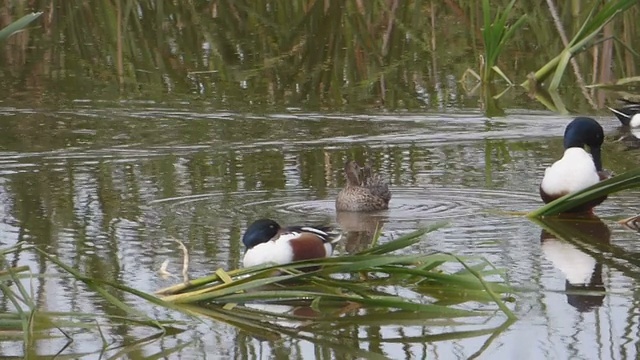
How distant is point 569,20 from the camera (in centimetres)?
1443

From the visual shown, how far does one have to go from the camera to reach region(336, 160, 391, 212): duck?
8102mm

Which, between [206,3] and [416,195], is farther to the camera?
[206,3]

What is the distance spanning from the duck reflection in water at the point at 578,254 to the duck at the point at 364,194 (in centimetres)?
97

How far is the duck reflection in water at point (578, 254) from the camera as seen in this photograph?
612 centimetres

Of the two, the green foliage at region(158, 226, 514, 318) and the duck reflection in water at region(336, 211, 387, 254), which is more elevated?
the green foliage at region(158, 226, 514, 318)

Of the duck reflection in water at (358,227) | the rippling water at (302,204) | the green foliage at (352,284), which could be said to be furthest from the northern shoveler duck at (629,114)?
the green foliage at (352,284)

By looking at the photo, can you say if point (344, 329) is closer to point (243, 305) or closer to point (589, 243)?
point (243, 305)

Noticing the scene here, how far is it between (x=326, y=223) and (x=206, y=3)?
8198 millimetres

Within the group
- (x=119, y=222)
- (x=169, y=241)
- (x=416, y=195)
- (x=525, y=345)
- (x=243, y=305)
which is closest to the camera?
(x=525, y=345)

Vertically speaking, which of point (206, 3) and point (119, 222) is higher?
point (206, 3)

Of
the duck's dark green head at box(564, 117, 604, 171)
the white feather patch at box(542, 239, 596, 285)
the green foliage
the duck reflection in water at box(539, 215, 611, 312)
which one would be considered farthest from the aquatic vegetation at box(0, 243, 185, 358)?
the duck's dark green head at box(564, 117, 604, 171)

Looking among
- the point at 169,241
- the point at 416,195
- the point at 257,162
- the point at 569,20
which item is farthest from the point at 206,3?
the point at 169,241

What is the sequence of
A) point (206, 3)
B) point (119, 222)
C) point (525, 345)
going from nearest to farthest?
point (525, 345) → point (119, 222) → point (206, 3)

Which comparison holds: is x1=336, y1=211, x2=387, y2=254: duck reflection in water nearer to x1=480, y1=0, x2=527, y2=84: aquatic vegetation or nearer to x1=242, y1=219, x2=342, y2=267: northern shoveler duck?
x1=242, y1=219, x2=342, y2=267: northern shoveler duck
